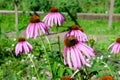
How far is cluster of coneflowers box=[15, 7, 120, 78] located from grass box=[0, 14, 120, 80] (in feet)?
0.29

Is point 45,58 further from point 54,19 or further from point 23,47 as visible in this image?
point 54,19

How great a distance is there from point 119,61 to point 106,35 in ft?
8.10

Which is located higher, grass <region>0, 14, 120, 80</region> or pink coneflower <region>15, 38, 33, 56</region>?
pink coneflower <region>15, 38, 33, 56</region>

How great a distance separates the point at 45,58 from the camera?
4312mm

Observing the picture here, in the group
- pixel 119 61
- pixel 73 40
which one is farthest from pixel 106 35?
pixel 73 40

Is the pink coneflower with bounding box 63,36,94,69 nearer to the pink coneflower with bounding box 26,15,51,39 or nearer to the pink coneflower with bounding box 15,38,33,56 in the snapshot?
the pink coneflower with bounding box 26,15,51,39

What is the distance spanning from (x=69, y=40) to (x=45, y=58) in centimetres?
275

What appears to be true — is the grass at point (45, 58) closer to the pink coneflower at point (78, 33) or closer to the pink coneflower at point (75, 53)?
the pink coneflower at point (78, 33)

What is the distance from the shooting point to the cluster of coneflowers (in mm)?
1520

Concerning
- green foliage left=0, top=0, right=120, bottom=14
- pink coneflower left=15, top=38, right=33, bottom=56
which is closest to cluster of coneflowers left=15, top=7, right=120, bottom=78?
pink coneflower left=15, top=38, right=33, bottom=56

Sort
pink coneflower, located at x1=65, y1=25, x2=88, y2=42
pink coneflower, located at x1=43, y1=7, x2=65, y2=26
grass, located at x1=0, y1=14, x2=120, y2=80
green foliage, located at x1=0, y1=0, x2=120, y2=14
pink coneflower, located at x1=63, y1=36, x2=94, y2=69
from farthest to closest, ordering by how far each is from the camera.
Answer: green foliage, located at x1=0, y1=0, x2=120, y2=14 < grass, located at x1=0, y1=14, x2=120, y2=80 < pink coneflower, located at x1=43, y1=7, x2=65, y2=26 < pink coneflower, located at x1=65, y1=25, x2=88, y2=42 < pink coneflower, located at x1=63, y1=36, x2=94, y2=69

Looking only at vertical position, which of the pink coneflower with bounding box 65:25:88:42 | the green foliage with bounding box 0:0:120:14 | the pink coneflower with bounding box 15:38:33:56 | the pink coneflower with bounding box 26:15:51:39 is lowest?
the green foliage with bounding box 0:0:120:14

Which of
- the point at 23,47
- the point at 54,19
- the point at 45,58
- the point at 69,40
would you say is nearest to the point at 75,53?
the point at 69,40

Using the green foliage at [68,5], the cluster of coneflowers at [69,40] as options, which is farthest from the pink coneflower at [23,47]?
the green foliage at [68,5]
